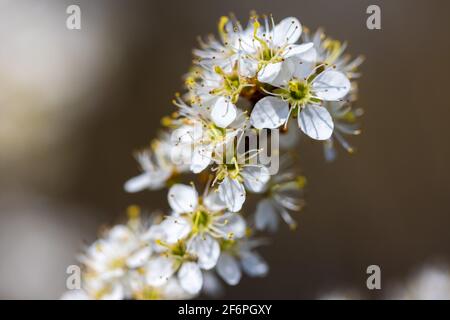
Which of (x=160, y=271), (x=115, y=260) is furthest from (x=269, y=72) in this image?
(x=115, y=260)

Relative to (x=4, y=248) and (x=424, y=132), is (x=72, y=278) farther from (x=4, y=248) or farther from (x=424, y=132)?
Answer: (x=424, y=132)

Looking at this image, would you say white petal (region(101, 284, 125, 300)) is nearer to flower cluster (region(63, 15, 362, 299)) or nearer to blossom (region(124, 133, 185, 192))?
flower cluster (region(63, 15, 362, 299))

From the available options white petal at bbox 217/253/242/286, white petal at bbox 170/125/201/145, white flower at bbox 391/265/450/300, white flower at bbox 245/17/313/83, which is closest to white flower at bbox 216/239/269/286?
white petal at bbox 217/253/242/286

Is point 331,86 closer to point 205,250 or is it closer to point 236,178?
point 236,178

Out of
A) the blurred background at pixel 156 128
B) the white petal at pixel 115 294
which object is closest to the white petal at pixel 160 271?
the white petal at pixel 115 294

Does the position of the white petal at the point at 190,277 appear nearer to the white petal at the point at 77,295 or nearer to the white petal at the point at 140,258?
the white petal at the point at 140,258

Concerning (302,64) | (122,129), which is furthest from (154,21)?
(302,64)

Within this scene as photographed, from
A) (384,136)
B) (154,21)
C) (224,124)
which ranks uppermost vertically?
(154,21)
